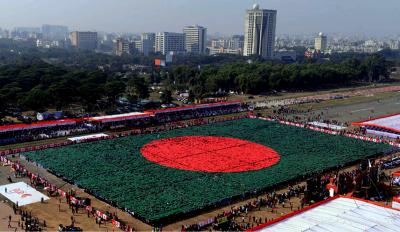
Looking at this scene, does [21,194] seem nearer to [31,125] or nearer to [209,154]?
[209,154]

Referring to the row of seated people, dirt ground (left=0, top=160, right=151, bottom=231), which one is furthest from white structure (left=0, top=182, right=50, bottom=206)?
the row of seated people

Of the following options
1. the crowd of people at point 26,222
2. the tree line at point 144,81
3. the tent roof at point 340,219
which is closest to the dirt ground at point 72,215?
the crowd of people at point 26,222

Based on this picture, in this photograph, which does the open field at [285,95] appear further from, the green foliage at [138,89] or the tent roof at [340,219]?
the tent roof at [340,219]

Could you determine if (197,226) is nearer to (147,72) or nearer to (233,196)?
(233,196)

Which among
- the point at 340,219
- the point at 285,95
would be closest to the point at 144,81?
the point at 285,95

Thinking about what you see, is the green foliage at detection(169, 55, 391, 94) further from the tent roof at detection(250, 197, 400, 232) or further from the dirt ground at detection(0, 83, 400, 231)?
the tent roof at detection(250, 197, 400, 232)

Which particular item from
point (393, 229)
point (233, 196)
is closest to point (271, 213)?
point (233, 196)
